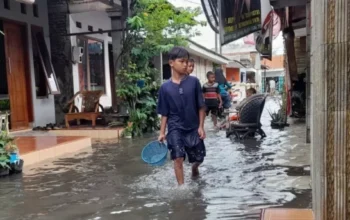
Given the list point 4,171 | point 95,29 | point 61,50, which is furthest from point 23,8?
point 4,171

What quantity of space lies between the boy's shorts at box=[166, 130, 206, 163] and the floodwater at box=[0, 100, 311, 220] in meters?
0.36

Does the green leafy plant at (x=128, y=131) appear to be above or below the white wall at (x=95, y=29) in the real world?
below

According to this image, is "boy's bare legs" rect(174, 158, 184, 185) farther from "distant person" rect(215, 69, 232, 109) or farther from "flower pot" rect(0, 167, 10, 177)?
"distant person" rect(215, 69, 232, 109)

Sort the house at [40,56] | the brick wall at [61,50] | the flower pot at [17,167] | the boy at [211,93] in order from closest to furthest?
the flower pot at [17,167]
the house at [40,56]
the boy at [211,93]
the brick wall at [61,50]

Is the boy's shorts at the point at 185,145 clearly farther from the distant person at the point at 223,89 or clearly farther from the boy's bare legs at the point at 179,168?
the distant person at the point at 223,89

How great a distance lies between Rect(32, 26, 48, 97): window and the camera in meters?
10.8

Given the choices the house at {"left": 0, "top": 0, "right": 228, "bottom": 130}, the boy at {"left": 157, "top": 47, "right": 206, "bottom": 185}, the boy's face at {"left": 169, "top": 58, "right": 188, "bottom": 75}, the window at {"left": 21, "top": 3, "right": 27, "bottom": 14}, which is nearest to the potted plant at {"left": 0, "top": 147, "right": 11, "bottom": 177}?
the boy at {"left": 157, "top": 47, "right": 206, "bottom": 185}

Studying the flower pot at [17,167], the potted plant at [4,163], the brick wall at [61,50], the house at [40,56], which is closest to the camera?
the potted plant at [4,163]

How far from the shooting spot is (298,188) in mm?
4473

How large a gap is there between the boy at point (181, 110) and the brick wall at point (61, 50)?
7.34m

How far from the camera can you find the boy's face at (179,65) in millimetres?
4703

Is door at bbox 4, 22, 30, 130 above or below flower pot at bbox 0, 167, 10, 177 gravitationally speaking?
above

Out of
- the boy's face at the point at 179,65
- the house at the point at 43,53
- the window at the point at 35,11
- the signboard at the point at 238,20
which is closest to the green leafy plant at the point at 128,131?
the house at the point at 43,53

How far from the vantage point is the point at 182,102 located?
188 inches
